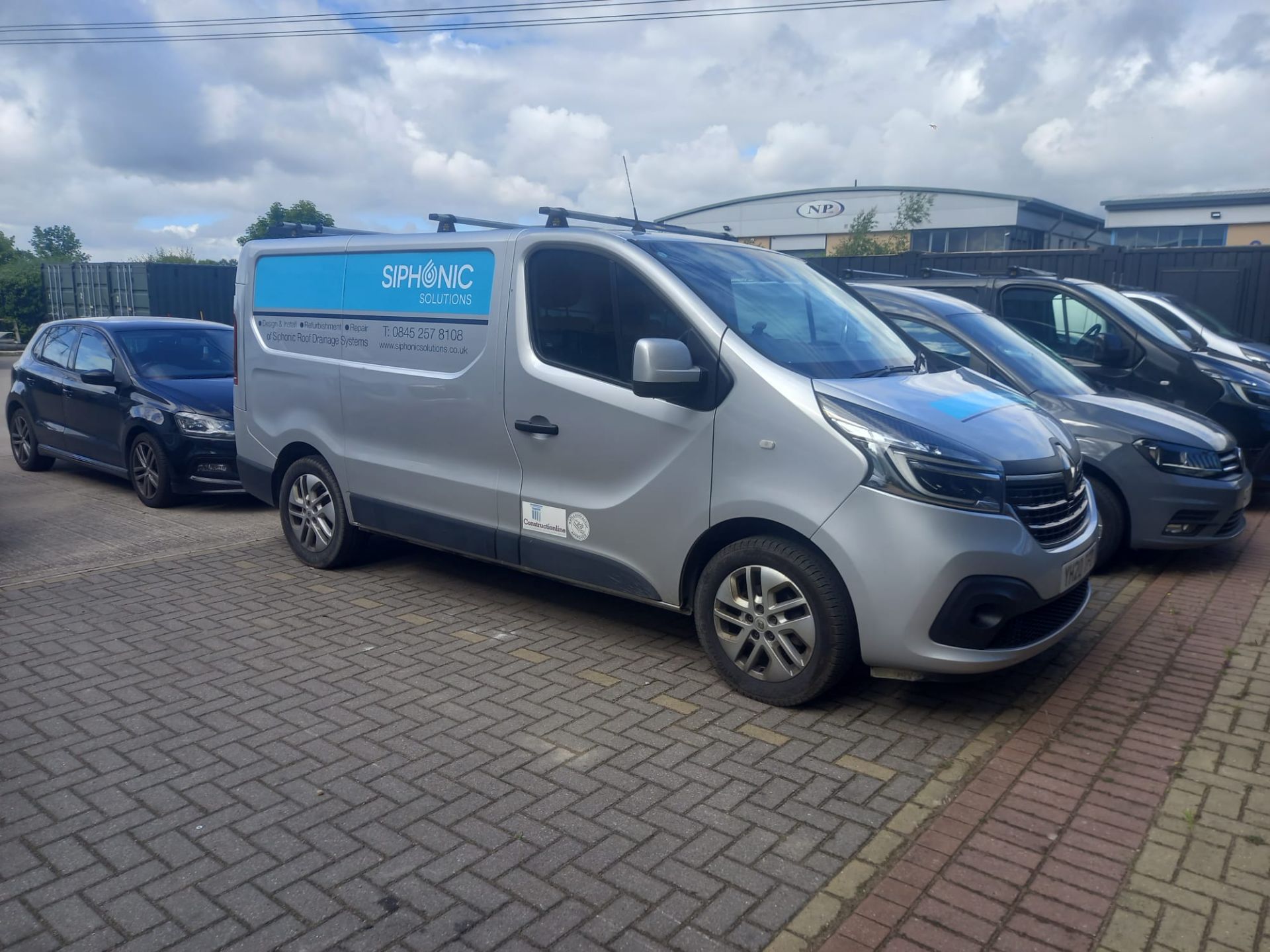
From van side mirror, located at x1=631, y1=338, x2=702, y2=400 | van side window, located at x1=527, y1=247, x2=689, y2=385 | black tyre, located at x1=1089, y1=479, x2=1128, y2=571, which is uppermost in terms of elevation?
van side window, located at x1=527, y1=247, x2=689, y2=385

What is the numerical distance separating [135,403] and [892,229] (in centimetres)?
4610

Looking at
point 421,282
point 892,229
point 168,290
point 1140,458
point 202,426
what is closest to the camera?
point 421,282

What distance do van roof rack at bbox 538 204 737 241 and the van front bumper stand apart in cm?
219

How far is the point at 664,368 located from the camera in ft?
14.6

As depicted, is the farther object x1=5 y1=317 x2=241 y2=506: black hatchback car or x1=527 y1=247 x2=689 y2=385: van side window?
x1=5 y1=317 x2=241 y2=506: black hatchback car

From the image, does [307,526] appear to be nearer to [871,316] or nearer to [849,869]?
[871,316]

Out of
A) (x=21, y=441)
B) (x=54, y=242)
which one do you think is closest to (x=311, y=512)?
(x=21, y=441)

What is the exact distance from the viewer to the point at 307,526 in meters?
6.86

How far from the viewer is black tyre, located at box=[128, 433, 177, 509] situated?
8.91 metres

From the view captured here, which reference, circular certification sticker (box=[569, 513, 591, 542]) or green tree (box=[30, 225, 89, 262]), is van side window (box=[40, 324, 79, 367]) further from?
green tree (box=[30, 225, 89, 262])

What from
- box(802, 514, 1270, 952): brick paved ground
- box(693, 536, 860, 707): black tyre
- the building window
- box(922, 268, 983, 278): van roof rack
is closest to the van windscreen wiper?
box(693, 536, 860, 707): black tyre

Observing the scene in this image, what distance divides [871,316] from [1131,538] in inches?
103

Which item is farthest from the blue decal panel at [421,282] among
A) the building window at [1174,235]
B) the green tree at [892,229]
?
the building window at [1174,235]

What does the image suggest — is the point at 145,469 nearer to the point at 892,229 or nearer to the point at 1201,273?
the point at 1201,273
